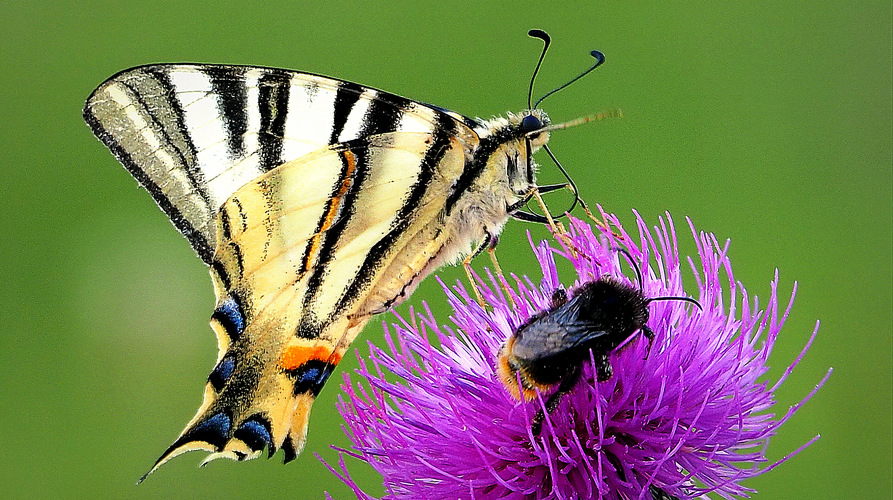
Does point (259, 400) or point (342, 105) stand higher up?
point (342, 105)

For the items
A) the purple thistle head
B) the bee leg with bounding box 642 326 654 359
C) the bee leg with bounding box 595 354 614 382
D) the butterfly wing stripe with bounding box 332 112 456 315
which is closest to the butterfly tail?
the purple thistle head

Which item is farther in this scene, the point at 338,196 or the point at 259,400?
the point at 338,196

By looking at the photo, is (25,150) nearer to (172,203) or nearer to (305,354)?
(172,203)

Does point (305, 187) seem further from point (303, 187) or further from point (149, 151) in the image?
point (149, 151)

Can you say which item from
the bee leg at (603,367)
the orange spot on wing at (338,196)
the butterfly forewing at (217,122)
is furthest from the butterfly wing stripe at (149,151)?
the bee leg at (603,367)

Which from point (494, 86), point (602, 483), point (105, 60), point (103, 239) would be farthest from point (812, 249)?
point (105, 60)

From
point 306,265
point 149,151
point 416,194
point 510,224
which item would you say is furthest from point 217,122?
point 510,224

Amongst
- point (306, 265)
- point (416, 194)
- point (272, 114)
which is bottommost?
point (306, 265)

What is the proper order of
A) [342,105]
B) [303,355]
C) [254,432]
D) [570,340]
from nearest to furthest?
[570,340] < [254,432] < [303,355] < [342,105]
